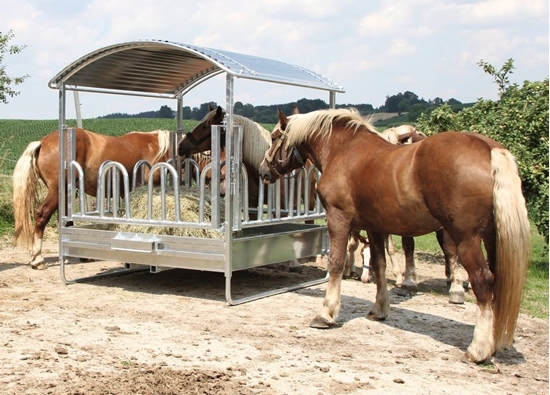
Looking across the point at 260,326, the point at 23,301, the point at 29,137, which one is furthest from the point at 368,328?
the point at 29,137

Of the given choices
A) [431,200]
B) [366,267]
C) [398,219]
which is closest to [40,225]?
[366,267]

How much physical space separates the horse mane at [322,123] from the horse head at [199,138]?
A: 1.83 m

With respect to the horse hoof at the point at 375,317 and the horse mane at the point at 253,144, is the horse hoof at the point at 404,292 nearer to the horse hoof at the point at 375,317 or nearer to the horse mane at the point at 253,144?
the horse hoof at the point at 375,317

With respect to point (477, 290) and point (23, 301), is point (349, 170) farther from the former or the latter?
point (23, 301)

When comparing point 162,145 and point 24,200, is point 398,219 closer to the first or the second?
point 162,145

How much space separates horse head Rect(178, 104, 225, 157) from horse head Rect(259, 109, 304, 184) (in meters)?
1.57

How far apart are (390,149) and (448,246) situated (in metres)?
2.23

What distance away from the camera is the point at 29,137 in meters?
32.1

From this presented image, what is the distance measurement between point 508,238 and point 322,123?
225 centimetres

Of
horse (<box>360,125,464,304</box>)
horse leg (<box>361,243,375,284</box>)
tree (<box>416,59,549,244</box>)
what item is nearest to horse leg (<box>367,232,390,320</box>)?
horse (<box>360,125,464,304</box>)

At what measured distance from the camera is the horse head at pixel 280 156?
21.3 feet

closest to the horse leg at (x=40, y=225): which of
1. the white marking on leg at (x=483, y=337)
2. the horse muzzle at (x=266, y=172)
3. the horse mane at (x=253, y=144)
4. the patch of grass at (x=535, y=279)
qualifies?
the horse mane at (x=253, y=144)

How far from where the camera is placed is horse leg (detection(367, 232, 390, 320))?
627cm

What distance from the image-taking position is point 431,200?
5.09 meters
